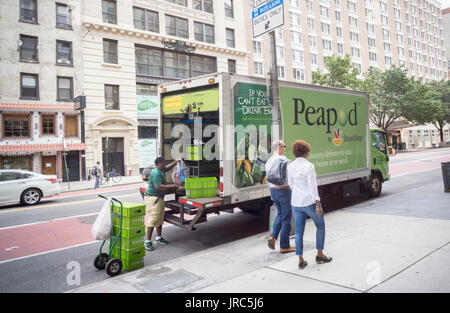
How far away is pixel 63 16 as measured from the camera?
24969mm

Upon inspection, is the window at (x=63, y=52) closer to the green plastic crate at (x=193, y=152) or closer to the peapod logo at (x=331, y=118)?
the green plastic crate at (x=193, y=152)

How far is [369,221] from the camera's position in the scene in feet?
24.8

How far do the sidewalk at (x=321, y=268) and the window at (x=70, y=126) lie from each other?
22.0m

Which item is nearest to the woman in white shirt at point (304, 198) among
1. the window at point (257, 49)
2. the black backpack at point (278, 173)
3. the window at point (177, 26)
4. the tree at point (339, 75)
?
the black backpack at point (278, 173)

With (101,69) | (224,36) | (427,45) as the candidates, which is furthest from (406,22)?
(101,69)

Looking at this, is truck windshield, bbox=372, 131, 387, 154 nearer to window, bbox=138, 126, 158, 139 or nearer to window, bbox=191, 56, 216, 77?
window, bbox=138, 126, 158, 139

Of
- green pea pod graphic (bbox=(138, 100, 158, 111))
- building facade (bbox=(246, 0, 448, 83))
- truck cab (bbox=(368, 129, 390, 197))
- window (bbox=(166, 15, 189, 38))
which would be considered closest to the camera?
truck cab (bbox=(368, 129, 390, 197))

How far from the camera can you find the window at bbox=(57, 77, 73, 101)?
24.5 m

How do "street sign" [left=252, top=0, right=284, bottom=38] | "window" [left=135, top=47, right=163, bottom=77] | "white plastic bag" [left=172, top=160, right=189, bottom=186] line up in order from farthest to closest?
"window" [left=135, top=47, right=163, bottom=77] < "white plastic bag" [left=172, top=160, right=189, bottom=186] < "street sign" [left=252, top=0, right=284, bottom=38]

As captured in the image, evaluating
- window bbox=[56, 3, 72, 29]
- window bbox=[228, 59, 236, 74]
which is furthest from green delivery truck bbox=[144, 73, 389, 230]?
window bbox=[228, 59, 236, 74]

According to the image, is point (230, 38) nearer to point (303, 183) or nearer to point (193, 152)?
point (193, 152)

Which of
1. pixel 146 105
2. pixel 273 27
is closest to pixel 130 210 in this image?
pixel 273 27

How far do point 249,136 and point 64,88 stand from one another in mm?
22565

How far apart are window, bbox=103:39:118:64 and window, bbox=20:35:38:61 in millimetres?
4949
